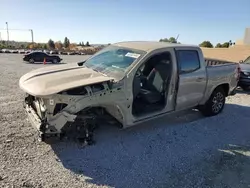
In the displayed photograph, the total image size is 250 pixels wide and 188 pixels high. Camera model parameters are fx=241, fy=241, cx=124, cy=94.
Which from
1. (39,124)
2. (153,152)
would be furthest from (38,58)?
(153,152)

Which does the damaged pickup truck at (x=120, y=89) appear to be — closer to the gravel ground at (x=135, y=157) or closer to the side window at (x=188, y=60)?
the side window at (x=188, y=60)

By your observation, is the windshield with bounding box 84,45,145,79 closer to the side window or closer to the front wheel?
the side window

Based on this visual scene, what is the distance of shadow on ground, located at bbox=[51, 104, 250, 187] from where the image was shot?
3.50 meters

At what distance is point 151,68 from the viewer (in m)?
5.80

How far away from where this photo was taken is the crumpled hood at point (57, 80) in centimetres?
384

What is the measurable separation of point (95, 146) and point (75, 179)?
39.9 inches

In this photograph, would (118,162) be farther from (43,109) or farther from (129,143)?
(43,109)

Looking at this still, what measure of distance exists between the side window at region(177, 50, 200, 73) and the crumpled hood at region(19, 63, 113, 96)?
184 centimetres

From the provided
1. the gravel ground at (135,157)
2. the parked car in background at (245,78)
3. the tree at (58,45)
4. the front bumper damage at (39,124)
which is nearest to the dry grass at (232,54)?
the parked car in background at (245,78)

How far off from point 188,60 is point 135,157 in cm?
269

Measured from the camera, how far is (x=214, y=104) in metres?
6.42

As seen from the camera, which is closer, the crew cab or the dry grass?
the crew cab

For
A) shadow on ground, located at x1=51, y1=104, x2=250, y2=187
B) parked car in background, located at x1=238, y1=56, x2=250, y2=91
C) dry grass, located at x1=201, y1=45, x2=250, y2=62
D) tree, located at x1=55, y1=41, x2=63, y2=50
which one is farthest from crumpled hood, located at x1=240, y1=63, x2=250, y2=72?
tree, located at x1=55, y1=41, x2=63, y2=50

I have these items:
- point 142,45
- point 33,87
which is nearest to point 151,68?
point 142,45
